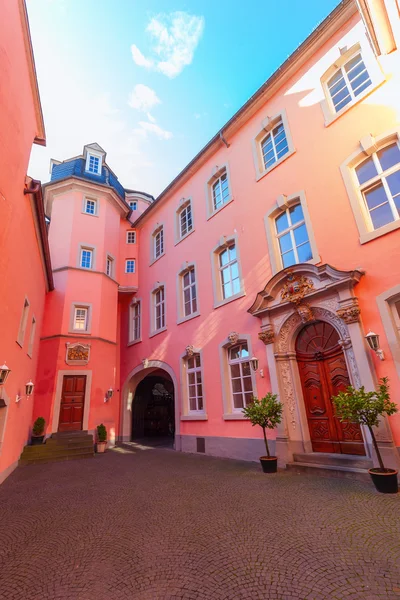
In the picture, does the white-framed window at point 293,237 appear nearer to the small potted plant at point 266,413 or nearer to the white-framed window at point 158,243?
the small potted plant at point 266,413

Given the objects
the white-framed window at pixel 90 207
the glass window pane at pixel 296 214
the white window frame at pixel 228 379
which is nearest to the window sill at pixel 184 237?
the glass window pane at pixel 296 214

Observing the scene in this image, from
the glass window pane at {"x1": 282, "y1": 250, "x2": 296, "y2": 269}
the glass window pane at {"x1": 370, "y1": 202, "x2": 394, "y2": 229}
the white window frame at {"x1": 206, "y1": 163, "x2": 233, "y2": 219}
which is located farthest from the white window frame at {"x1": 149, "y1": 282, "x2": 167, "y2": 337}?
the glass window pane at {"x1": 370, "y1": 202, "x2": 394, "y2": 229}

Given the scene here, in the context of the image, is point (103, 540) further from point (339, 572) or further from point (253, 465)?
point (253, 465)

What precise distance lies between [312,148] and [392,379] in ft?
23.2

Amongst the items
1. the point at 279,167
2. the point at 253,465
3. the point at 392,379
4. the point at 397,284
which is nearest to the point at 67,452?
the point at 253,465

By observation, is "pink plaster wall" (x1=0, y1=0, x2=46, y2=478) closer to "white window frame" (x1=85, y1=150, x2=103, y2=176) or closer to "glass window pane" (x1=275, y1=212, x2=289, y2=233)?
"glass window pane" (x1=275, y1=212, x2=289, y2=233)

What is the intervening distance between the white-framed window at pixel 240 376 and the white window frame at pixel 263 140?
20.8 ft

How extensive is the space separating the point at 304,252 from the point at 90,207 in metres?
13.1

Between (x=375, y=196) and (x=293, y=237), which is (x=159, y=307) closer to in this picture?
(x=293, y=237)

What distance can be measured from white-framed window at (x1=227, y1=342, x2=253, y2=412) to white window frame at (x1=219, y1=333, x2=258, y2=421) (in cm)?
10

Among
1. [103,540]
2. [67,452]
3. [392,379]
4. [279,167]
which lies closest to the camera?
[103,540]

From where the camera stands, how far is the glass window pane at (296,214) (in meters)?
9.05

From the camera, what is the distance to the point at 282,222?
9.62 metres

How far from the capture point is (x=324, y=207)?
8219mm
